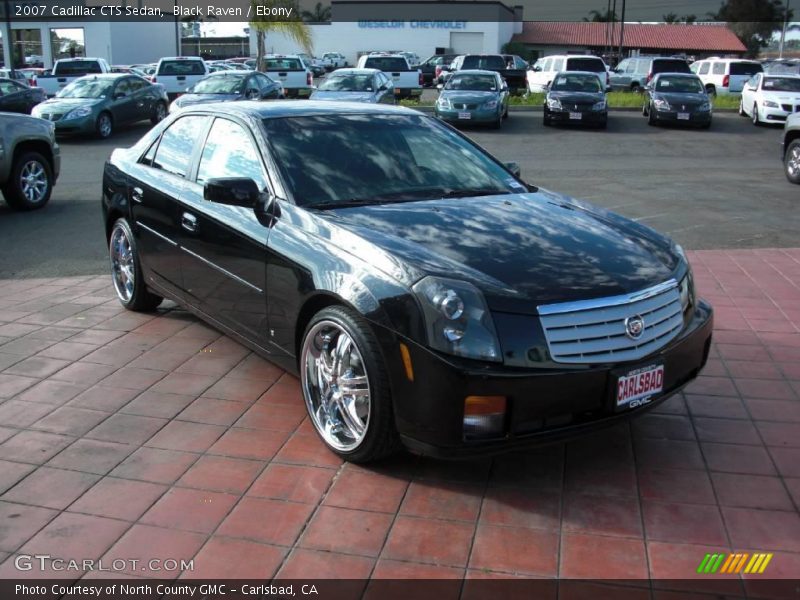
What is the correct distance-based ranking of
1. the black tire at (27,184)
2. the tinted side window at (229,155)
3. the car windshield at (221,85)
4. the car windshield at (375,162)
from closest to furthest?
1. the car windshield at (375,162)
2. the tinted side window at (229,155)
3. the black tire at (27,184)
4. the car windshield at (221,85)

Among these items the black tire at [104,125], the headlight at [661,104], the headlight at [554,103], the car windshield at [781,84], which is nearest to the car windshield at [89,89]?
the black tire at [104,125]

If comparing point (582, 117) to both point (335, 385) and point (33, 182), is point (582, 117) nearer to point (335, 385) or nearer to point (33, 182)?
point (33, 182)

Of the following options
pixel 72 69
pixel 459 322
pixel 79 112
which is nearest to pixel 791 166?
pixel 459 322

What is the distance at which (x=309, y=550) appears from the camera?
3406mm

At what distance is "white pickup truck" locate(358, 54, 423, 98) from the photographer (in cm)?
2920

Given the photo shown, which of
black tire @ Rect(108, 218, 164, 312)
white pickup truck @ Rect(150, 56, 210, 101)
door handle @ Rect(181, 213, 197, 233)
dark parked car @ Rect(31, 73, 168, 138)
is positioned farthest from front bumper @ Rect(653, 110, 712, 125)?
door handle @ Rect(181, 213, 197, 233)

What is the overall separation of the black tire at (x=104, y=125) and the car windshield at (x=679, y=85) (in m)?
14.2

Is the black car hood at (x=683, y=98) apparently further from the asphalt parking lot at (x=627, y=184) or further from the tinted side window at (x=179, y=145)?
the tinted side window at (x=179, y=145)

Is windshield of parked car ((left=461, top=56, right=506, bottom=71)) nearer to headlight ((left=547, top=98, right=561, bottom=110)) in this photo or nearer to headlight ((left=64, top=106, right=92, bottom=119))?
headlight ((left=547, top=98, right=561, bottom=110))

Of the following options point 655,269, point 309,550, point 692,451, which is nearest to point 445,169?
point 655,269

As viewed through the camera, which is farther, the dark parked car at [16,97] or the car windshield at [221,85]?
the dark parked car at [16,97]

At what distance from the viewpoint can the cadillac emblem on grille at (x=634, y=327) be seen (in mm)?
3791
